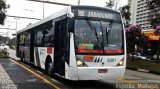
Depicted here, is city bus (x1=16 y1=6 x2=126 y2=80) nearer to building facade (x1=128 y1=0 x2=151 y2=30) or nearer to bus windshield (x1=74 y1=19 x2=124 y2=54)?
bus windshield (x1=74 y1=19 x2=124 y2=54)

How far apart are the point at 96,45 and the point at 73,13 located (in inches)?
57.8

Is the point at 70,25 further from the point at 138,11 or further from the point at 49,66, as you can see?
the point at 138,11

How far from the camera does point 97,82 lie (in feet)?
49.2

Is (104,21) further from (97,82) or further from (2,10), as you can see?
(2,10)

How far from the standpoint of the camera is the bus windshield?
42.2 ft

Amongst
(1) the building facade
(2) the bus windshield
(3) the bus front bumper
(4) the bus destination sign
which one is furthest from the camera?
(1) the building facade

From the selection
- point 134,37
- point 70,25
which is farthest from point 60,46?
point 134,37

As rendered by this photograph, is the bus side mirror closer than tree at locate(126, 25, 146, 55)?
Yes

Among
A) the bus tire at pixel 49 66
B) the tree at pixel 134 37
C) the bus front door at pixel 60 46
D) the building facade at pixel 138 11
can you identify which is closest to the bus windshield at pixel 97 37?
the bus front door at pixel 60 46

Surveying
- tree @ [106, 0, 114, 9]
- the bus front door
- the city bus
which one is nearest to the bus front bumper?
the city bus

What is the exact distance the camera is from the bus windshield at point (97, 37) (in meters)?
12.9

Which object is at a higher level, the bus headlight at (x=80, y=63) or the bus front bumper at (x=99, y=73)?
the bus headlight at (x=80, y=63)

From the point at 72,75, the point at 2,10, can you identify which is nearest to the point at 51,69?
the point at 72,75

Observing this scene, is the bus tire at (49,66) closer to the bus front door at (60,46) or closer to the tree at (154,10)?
the bus front door at (60,46)
